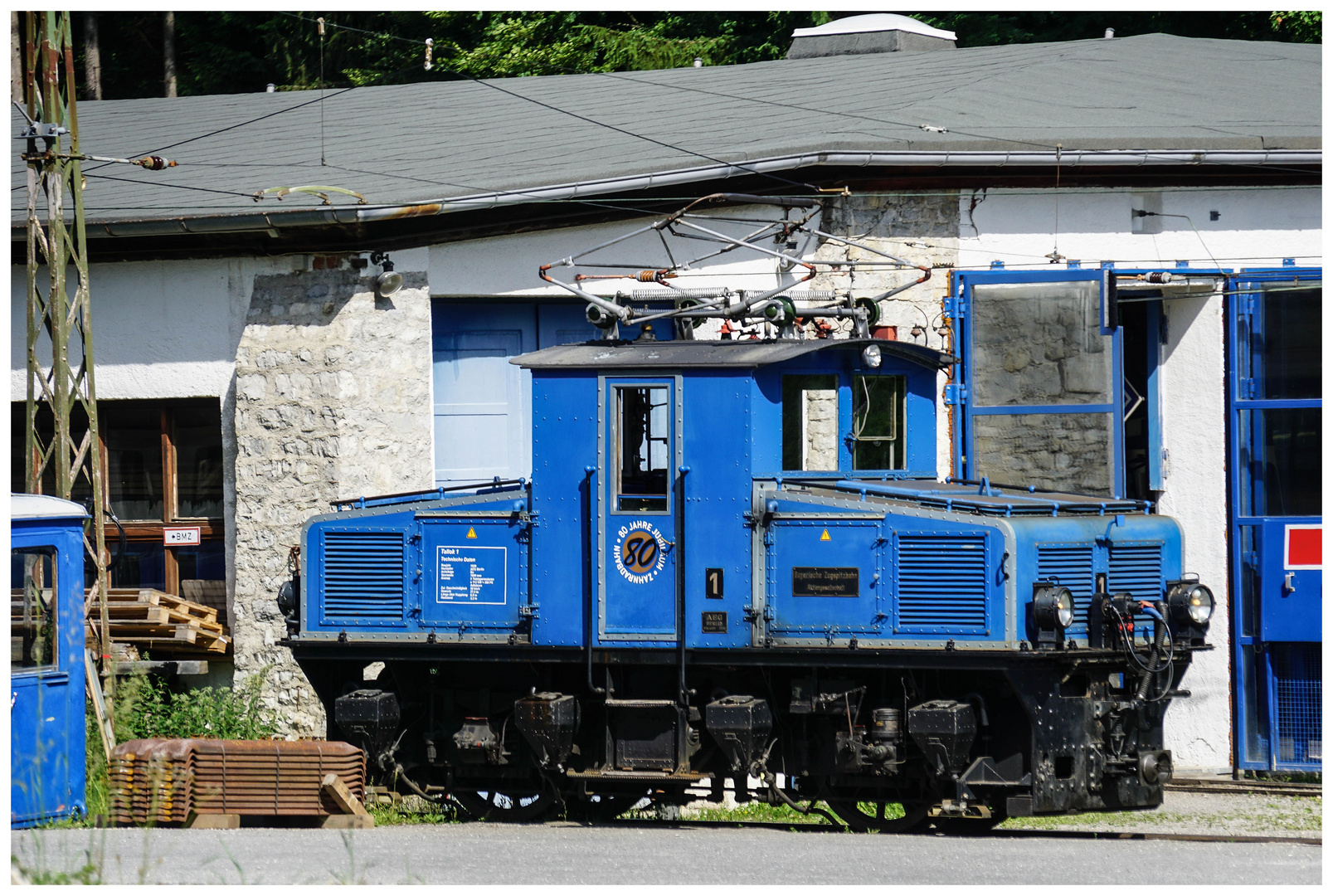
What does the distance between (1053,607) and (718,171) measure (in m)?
5.65

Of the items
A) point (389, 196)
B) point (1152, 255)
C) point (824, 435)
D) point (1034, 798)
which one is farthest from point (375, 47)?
point (1034, 798)

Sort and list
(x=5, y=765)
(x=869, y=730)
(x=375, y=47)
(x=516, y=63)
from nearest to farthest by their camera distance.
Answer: (x=5, y=765) → (x=869, y=730) → (x=516, y=63) → (x=375, y=47)

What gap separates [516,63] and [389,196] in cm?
1389

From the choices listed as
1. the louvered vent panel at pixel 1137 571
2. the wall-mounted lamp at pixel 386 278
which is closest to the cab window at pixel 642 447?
the louvered vent panel at pixel 1137 571

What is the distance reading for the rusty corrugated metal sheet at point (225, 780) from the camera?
1063cm

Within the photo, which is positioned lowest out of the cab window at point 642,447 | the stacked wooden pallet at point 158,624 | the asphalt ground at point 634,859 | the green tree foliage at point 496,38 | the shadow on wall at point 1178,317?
the asphalt ground at point 634,859

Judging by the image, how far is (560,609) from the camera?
35.6 feet

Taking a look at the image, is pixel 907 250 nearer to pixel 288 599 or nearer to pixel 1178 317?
pixel 1178 317

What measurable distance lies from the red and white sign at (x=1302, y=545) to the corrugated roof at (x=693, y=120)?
10.4ft

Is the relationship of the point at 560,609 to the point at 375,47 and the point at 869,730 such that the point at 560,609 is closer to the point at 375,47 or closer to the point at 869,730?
the point at 869,730

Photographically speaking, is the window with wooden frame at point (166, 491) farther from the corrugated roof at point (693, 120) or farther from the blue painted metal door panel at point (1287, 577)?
the blue painted metal door panel at point (1287, 577)

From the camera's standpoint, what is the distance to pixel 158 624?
13820mm

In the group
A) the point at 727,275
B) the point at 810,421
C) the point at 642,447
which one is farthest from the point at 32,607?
the point at 727,275

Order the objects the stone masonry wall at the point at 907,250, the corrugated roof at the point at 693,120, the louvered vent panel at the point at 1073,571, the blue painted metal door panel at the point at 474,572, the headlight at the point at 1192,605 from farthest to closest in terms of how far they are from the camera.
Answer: the corrugated roof at the point at 693,120, the stone masonry wall at the point at 907,250, the blue painted metal door panel at the point at 474,572, the headlight at the point at 1192,605, the louvered vent panel at the point at 1073,571
